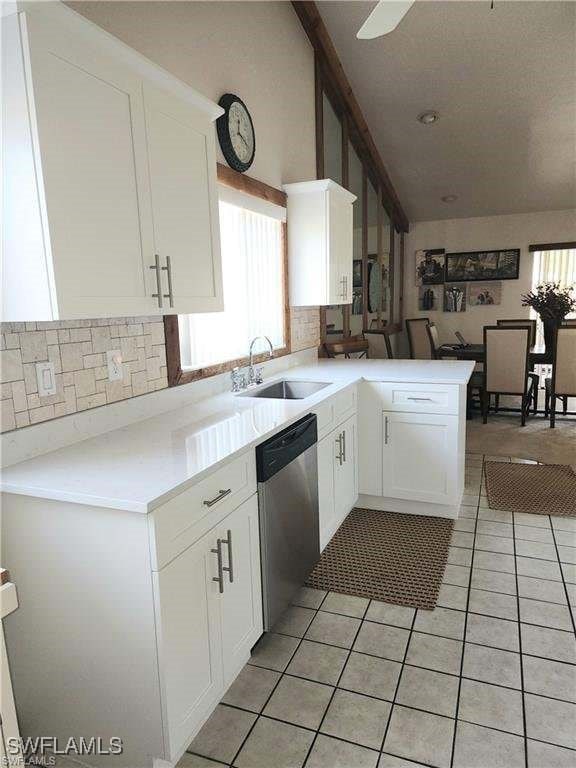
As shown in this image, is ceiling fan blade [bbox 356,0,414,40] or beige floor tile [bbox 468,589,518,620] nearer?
ceiling fan blade [bbox 356,0,414,40]

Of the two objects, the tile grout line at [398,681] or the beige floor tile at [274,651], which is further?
the beige floor tile at [274,651]

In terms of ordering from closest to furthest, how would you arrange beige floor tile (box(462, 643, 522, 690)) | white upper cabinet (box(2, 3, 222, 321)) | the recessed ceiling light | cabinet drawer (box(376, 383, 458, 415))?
white upper cabinet (box(2, 3, 222, 321)) < beige floor tile (box(462, 643, 522, 690)) < cabinet drawer (box(376, 383, 458, 415)) < the recessed ceiling light

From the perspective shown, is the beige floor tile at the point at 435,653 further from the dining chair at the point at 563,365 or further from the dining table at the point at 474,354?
the dining table at the point at 474,354

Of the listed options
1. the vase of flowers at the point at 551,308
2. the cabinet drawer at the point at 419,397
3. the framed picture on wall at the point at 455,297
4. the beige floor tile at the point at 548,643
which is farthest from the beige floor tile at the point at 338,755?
the framed picture on wall at the point at 455,297

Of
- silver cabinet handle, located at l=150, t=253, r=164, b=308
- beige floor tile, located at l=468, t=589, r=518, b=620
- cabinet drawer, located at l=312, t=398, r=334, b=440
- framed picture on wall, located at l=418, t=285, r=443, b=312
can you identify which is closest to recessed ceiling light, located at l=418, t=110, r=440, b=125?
framed picture on wall, located at l=418, t=285, r=443, b=312

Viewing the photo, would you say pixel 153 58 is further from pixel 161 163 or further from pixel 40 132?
pixel 40 132

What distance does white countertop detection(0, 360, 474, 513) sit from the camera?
4.50 feet

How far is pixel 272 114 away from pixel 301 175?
54 cm

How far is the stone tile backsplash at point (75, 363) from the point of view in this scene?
5.22 ft

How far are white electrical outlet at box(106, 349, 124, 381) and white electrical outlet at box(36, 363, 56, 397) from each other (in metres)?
0.28

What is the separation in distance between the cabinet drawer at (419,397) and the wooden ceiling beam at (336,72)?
9.32 feet

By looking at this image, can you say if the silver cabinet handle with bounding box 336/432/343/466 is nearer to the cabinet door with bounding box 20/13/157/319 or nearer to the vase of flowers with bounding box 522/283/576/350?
the cabinet door with bounding box 20/13/157/319

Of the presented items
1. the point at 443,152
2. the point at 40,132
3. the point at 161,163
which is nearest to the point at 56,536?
the point at 40,132

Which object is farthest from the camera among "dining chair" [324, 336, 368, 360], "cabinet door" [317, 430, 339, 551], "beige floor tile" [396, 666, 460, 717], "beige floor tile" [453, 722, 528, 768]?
"dining chair" [324, 336, 368, 360]
